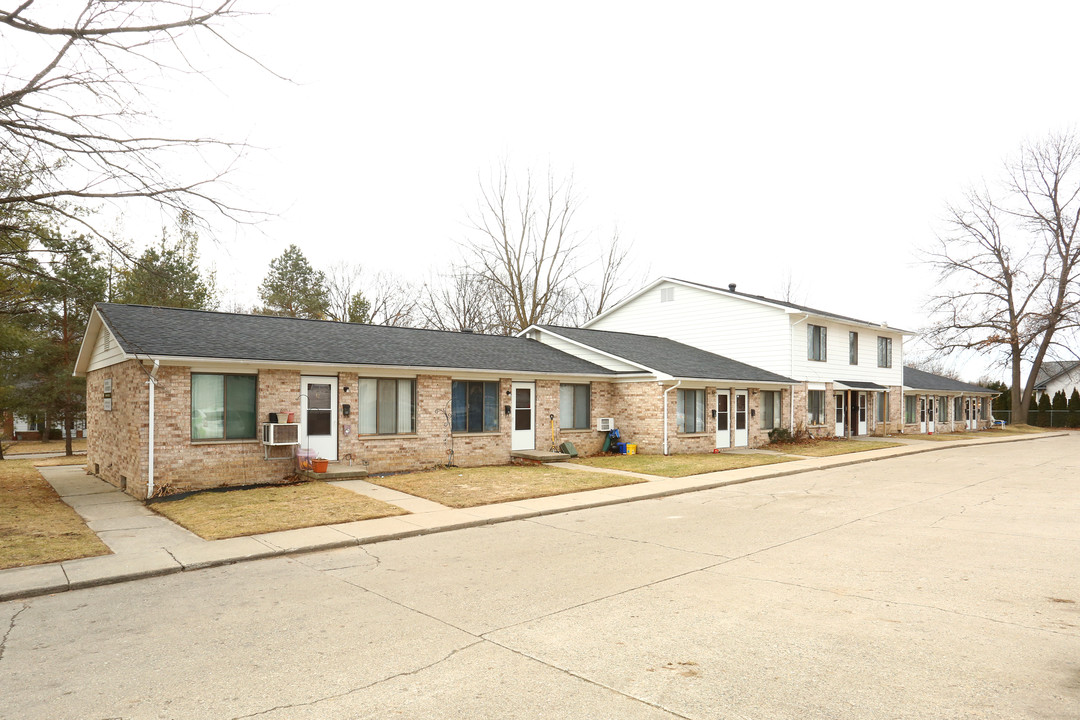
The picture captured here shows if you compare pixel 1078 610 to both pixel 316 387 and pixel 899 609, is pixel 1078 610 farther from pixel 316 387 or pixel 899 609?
pixel 316 387

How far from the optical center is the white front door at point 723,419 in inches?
939

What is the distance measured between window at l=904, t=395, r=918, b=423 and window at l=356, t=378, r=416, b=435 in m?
30.2

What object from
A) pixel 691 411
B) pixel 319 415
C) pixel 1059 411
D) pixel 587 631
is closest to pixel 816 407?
pixel 691 411

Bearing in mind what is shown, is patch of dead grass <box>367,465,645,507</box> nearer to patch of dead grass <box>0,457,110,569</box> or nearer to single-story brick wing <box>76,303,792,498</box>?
single-story brick wing <box>76,303,792,498</box>

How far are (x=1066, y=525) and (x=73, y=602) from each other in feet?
45.4

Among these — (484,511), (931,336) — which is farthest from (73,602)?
(931,336)

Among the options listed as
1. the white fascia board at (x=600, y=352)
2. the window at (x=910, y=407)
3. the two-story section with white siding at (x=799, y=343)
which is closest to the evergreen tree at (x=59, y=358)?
the white fascia board at (x=600, y=352)

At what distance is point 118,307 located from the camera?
52.5ft

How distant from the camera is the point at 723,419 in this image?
24125 millimetres

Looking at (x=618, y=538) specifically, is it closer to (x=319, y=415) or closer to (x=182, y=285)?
(x=319, y=415)

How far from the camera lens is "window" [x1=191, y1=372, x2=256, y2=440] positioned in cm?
1393

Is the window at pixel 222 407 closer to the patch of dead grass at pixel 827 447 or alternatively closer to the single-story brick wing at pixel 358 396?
the single-story brick wing at pixel 358 396

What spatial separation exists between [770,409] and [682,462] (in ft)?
28.6

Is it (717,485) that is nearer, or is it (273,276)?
(717,485)
